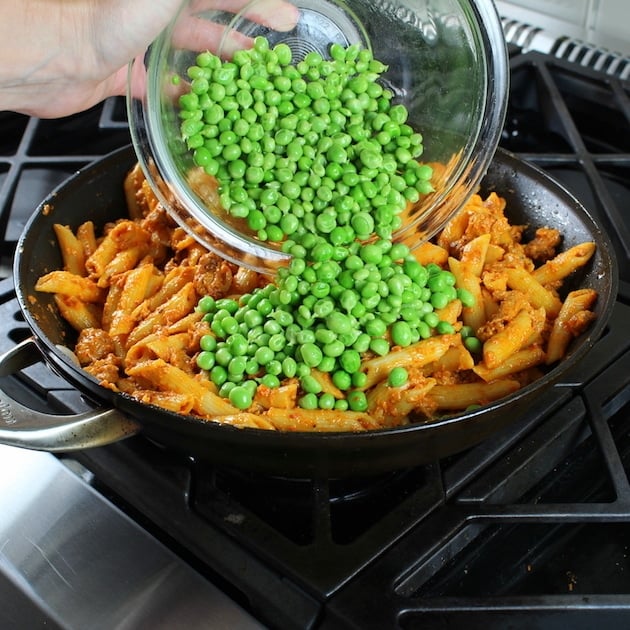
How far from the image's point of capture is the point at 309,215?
1.47m

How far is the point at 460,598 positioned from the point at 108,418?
613 mm

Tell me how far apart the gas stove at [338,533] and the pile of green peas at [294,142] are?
0.48 metres

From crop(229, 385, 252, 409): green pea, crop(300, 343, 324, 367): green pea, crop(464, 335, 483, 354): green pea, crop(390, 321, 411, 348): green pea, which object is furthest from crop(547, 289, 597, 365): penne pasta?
crop(229, 385, 252, 409): green pea

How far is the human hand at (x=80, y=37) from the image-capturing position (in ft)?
4.18

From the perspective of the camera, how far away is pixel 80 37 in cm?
134

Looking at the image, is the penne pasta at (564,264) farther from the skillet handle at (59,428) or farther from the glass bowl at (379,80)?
the skillet handle at (59,428)

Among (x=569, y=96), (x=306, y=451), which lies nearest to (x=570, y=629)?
(x=306, y=451)

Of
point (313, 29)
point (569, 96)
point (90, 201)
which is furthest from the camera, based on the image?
point (569, 96)

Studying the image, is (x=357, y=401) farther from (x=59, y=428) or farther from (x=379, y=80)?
(x=379, y=80)

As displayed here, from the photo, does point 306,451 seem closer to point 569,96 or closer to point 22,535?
point 22,535

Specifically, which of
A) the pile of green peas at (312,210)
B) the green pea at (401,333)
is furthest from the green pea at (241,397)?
the green pea at (401,333)

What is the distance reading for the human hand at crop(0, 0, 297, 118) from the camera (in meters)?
1.27

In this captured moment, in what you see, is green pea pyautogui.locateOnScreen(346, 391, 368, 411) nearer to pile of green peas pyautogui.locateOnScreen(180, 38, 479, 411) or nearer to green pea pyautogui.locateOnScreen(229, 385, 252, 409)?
pile of green peas pyautogui.locateOnScreen(180, 38, 479, 411)

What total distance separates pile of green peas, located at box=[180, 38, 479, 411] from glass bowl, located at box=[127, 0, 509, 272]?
51mm
